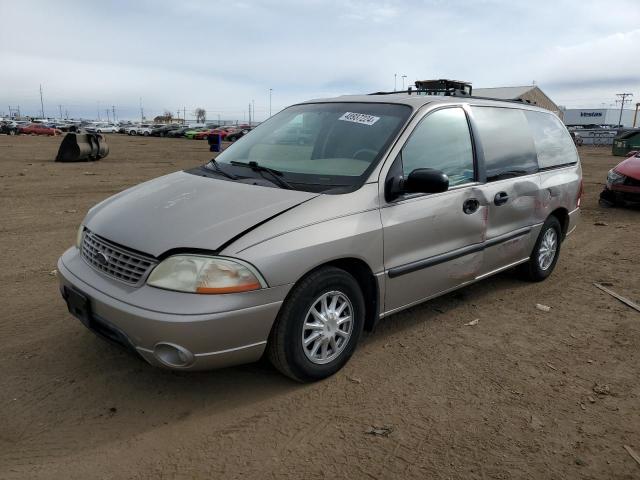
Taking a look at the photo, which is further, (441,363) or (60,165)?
(60,165)

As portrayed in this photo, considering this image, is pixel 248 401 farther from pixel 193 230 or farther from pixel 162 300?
pixel 193 230

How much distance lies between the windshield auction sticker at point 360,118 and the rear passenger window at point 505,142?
100cm

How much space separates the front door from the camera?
11.2ft

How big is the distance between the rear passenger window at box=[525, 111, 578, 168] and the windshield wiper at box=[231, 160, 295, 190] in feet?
9.04

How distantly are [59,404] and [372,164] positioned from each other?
2.35 metres

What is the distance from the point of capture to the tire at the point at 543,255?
507 cm

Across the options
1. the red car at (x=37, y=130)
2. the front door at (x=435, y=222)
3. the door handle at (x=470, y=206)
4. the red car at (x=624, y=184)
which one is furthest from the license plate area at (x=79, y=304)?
the red car at (x=37, y=130)

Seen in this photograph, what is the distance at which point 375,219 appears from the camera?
10.6ft

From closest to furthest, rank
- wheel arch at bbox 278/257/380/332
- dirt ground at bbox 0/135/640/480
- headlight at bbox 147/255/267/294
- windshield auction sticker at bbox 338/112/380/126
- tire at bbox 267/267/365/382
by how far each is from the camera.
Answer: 1. dirt ground at bbox 0/135/640/480
2. headlight at bbox 147/255/267/294
3. tire at bbox 267/267/365/382
4. wheel arch at bbox 278/257/380/332
5. windshield auction sticker at bbox 338/112/380/126

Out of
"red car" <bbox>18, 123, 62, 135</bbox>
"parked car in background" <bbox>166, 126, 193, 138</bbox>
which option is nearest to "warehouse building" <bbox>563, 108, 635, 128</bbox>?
"parked car in background" <bbox>166, 126, 193, 138</bbox>

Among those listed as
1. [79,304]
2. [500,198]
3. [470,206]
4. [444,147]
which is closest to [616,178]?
[500,198]

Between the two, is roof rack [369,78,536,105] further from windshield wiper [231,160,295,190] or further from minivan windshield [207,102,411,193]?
windshield wiper [231,160,295,190]

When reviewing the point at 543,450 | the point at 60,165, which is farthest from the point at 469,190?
the point at 60,165

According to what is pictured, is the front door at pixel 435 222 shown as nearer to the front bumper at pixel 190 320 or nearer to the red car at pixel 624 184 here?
the front bumper at pixel 190 320
